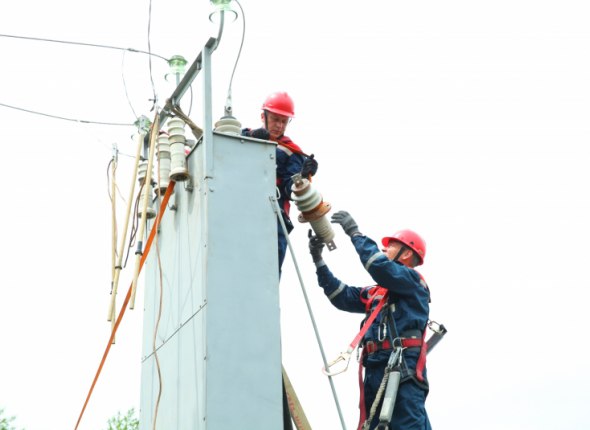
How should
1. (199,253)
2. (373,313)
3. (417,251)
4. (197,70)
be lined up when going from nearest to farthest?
(199,253) → (197,70) → (373,313) → (417,251)

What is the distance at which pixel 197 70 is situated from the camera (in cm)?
603

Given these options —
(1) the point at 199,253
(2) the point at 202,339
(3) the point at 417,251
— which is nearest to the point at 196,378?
(2) the point at 202,339

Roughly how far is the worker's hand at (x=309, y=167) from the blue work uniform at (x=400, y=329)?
84 centimetres

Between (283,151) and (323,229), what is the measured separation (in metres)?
0.66

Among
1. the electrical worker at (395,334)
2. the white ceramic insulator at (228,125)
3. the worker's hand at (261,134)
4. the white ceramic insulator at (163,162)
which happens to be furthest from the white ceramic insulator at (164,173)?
the electrical worker at (395,334)

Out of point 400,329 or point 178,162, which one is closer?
point 178,162

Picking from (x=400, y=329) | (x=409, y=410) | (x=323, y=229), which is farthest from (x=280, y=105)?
(x=409, y=410)

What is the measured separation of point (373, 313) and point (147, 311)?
5.79 feet

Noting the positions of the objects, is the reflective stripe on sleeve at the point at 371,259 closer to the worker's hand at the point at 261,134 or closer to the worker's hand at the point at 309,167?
the worker's hand at the point at 309,167

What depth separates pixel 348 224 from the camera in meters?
7.23

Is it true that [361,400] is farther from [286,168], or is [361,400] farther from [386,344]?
[286,168]

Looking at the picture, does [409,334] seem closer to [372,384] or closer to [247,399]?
[372,384]

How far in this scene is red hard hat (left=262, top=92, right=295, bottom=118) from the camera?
711cm

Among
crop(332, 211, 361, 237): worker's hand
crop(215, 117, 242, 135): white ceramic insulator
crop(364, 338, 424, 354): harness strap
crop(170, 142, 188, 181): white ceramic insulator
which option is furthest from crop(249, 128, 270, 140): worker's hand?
crop(364, 338, 424, 354): harness strap
